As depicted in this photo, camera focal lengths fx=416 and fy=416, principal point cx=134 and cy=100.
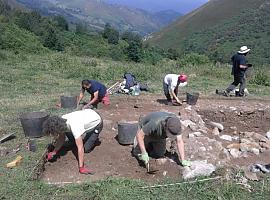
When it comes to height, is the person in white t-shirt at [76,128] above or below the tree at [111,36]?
below

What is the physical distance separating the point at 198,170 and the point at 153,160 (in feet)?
2.61

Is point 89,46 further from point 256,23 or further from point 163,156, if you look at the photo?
point 256,23

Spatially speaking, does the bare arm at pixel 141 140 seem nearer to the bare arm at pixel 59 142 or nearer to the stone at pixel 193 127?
the bare arm at pixel 59 142

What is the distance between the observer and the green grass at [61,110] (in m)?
5.03

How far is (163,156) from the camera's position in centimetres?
623

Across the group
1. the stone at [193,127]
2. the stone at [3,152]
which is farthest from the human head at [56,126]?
the stone at [193,127]

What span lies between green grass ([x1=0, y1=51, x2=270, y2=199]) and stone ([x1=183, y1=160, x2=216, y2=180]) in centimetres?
27

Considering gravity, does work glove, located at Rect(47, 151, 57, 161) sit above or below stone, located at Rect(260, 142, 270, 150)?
above

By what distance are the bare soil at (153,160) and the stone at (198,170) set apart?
0.13 meters

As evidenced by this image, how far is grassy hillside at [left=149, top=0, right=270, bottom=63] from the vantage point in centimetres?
5158

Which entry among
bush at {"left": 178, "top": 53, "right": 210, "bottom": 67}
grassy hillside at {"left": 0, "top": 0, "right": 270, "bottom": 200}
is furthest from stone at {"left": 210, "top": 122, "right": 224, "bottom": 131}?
bush at {"left": 178, "top": 53, "right": 210, "bottom": 67}

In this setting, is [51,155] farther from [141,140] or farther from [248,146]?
[248,146]

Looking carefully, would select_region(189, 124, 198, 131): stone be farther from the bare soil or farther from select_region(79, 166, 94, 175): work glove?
select_region(79, 166, 94, 175): work glove

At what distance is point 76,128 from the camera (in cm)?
565
